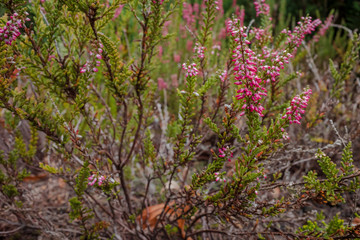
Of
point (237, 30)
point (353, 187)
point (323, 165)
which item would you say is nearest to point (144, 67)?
point (237, 30)

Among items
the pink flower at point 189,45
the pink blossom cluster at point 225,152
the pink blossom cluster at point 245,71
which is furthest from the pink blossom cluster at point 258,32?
the pink flower at point 189,45

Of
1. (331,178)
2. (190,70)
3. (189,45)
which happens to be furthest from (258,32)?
(189,45)

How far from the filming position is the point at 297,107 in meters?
0.91

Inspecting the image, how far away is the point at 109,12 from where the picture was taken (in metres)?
1.08

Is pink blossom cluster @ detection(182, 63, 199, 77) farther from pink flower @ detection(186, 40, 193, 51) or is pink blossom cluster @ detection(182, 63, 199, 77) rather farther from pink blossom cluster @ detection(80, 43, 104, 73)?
pink flower @ detection(186, 40, 193, 51)

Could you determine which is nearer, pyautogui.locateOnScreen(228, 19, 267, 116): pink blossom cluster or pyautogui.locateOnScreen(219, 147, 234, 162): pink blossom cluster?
pyautogui.locateOnScreen(228, 19, 267, 116): pink blossom cluster

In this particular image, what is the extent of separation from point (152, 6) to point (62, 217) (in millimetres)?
1582

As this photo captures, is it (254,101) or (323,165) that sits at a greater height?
(254,101)

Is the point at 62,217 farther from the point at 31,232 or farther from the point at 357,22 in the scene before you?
the point at 357,22

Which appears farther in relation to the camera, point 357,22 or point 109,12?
point 357,22

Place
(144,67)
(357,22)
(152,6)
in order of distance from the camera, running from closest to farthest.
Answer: (152,6), (144,67), (357,22)

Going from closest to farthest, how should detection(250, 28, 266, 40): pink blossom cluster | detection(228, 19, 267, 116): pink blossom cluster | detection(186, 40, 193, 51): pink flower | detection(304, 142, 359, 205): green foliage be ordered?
detection(228, 19, 267, 116): pink blossom cluster → detection(304, 142, 359, 205): green foliage → detection(250, 28, 266, 40): pink blossom cluster → detection(186, 40, 193, 51): pink flower

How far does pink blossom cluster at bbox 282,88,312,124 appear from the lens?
35.1 inches

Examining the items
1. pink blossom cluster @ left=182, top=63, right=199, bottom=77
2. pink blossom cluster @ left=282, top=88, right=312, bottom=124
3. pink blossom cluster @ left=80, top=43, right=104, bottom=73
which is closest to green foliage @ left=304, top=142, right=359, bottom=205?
pink blossom cluster @ left=282, top=88, right=312, bottom=124
